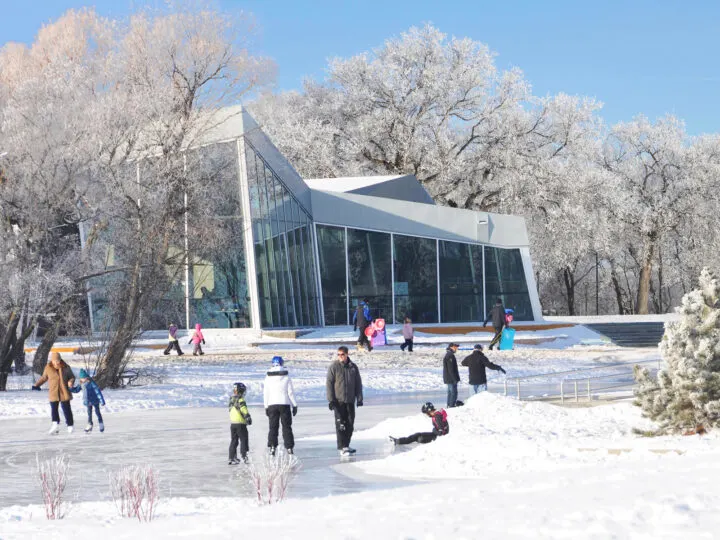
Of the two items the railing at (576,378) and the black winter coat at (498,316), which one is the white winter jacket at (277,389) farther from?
the black winter coat at (498,316)

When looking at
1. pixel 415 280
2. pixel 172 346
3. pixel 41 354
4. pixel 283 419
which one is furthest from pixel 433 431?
pixel 415 280

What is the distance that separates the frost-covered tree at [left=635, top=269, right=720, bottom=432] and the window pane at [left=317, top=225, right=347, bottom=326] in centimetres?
3187

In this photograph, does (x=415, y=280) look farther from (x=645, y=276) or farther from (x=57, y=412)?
(x=57, y=412)

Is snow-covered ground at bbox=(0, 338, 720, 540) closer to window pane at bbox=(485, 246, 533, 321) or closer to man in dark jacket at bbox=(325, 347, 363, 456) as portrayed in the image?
man in dark jacket at bbox=(325, 347, 363, 456)

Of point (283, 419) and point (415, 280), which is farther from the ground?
point (415, 280)

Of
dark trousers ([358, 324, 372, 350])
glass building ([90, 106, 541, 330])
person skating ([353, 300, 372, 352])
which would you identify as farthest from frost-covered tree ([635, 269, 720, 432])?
glass building ([90, 106, 541, 330])

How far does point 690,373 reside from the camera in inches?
527

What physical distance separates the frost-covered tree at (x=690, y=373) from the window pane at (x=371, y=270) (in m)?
31.6

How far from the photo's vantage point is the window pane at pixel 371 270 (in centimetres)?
4572

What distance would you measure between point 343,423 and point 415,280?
3253cm

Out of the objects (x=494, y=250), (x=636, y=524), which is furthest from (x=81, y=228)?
(x=636, y=524)

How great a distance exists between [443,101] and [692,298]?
150 feet

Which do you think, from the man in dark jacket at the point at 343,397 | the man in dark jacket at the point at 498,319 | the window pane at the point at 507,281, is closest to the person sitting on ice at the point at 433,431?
the man in dark jacket at the point at 343,397

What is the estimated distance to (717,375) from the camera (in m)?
13.4
